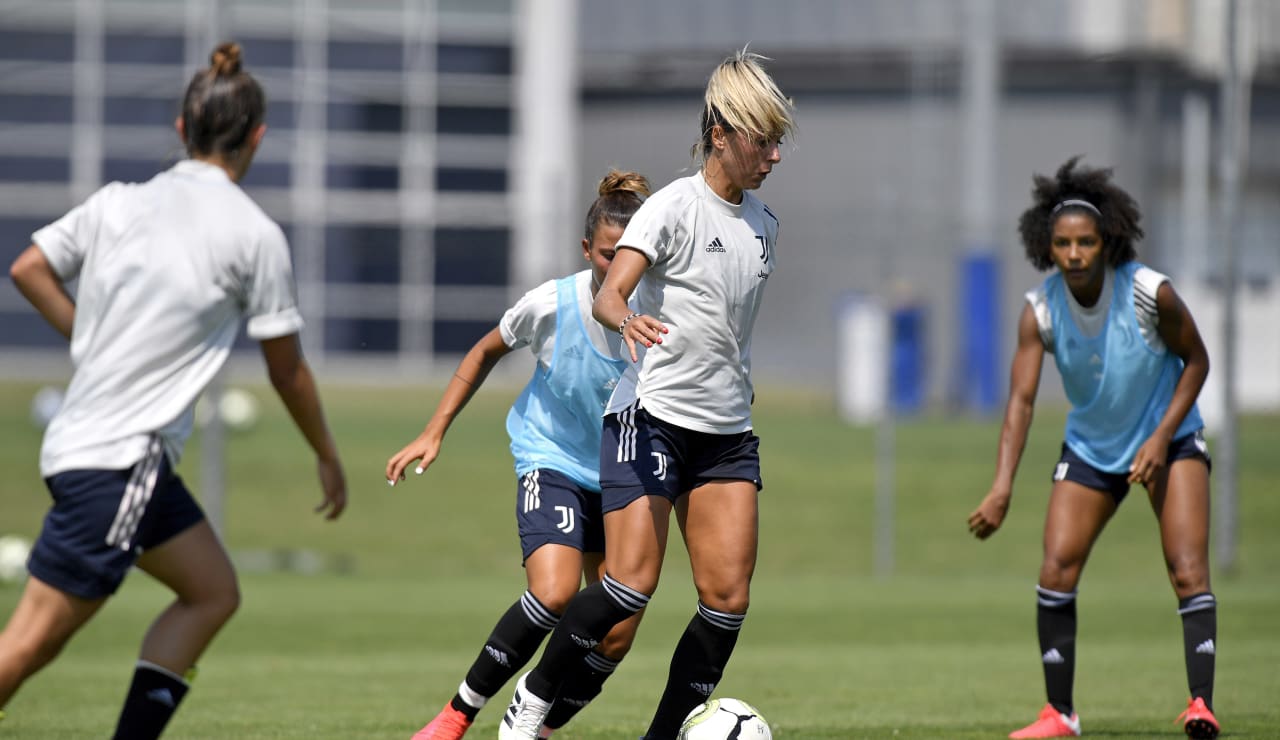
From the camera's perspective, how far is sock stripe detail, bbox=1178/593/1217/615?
668cm

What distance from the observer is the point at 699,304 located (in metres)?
5.59

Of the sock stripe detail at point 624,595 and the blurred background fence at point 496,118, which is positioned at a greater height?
the blurred background fence at point 496,118

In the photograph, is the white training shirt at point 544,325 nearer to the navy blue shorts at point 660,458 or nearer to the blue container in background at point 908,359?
the navy blue shorts at point 660,458

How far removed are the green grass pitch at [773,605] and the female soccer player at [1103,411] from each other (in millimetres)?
551

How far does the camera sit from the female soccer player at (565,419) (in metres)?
6.03

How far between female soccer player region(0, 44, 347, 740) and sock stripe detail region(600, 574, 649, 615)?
130 cm

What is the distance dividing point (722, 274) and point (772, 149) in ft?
1.48

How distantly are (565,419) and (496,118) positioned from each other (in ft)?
83.0

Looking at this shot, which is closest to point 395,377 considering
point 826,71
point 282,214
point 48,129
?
point 282,214

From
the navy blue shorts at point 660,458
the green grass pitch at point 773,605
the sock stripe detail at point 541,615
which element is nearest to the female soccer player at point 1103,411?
the green grass pitch at point 773,605

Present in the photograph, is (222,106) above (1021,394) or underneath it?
above

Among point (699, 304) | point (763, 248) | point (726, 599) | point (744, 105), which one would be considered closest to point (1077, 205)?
point (763, 248)

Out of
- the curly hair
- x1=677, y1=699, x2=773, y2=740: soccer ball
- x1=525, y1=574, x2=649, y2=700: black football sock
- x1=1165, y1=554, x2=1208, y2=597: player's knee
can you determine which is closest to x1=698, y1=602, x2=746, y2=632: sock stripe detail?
x1=525, y1=574, x2=649, y2=700: black football sock

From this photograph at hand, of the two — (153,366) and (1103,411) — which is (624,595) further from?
(1103,411)
